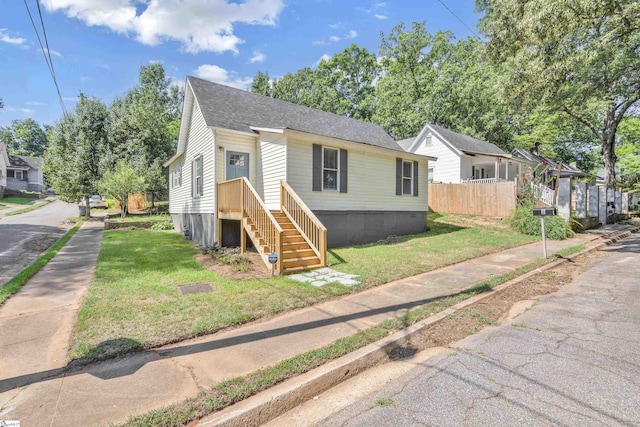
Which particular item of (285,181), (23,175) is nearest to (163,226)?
(285,181)

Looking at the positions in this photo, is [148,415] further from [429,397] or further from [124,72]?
[124,72]

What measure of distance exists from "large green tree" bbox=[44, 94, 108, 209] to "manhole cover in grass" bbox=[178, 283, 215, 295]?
65.7 feet

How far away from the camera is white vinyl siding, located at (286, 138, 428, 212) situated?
964 cm

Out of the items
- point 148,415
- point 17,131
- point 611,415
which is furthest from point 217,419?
point 17,131

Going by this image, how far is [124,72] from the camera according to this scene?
14391 mm

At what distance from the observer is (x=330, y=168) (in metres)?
10.5

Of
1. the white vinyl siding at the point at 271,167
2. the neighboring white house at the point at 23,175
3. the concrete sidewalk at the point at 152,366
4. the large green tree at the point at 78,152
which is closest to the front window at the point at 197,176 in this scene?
the white vinyl siding at the point at 271,167

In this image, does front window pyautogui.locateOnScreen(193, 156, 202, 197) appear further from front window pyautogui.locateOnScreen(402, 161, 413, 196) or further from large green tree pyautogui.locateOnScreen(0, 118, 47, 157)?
large green tree pyautogui.locateOnScreen(0, 118, 47, 157)

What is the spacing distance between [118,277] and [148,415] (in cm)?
489

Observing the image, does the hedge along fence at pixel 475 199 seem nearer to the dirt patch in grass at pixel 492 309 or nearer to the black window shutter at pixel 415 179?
the black window shutter at pixel 415 179

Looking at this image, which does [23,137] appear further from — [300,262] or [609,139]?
[609,139]

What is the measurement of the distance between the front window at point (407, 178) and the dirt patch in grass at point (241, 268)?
721cm

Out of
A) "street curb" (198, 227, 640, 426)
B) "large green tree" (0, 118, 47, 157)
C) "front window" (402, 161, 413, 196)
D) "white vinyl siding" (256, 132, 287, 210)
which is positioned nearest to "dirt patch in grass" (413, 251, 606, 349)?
"street curb" (198, 227, 640, 426)

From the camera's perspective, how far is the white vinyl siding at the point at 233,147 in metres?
10.1
